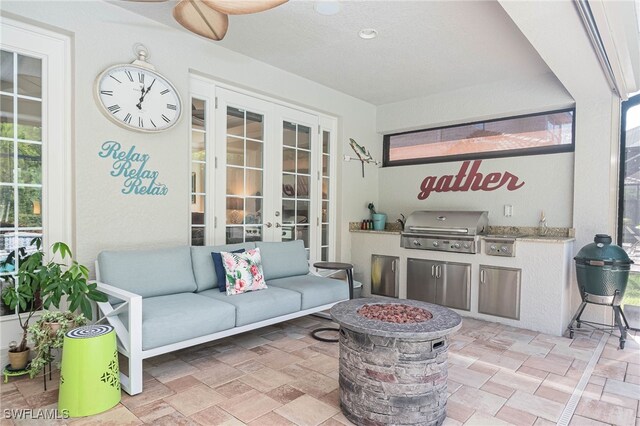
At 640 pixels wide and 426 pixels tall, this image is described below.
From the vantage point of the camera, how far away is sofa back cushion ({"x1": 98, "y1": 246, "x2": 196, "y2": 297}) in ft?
9.32

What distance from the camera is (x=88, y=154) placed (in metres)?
2.97

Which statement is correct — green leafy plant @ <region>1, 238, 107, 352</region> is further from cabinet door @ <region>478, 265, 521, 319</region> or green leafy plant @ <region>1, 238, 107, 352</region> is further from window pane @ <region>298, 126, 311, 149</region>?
cabinet door @ <region>478, 265, 521, 319</region>

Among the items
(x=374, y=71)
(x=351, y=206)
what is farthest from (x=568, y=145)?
(x=351, y=206)

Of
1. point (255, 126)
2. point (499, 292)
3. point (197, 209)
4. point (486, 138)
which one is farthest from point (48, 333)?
point (486, 138)

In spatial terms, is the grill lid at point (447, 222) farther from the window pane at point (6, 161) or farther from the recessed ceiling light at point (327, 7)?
the window pane at point (6, 161)

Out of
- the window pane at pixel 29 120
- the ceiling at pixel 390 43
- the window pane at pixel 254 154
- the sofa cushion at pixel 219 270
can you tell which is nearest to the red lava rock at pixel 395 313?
the sofa cushion at pixel 219 270

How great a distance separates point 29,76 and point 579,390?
4.46 meters

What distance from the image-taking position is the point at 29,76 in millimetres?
2807

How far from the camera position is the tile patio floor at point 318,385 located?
2203mm

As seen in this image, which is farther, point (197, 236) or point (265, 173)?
point (265, 173)

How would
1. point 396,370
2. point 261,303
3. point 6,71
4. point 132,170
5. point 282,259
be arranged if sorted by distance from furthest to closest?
point 282,259
point 132,170
point 261,303
point 6,71
point 396,370

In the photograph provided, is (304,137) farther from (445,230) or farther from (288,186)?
(445,230)

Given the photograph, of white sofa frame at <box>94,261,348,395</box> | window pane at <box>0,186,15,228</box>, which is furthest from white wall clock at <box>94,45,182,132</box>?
white sofa frame at <box>94,261,348,395</box>

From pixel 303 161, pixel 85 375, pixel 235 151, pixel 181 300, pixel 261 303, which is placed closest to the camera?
pixel 85 375
